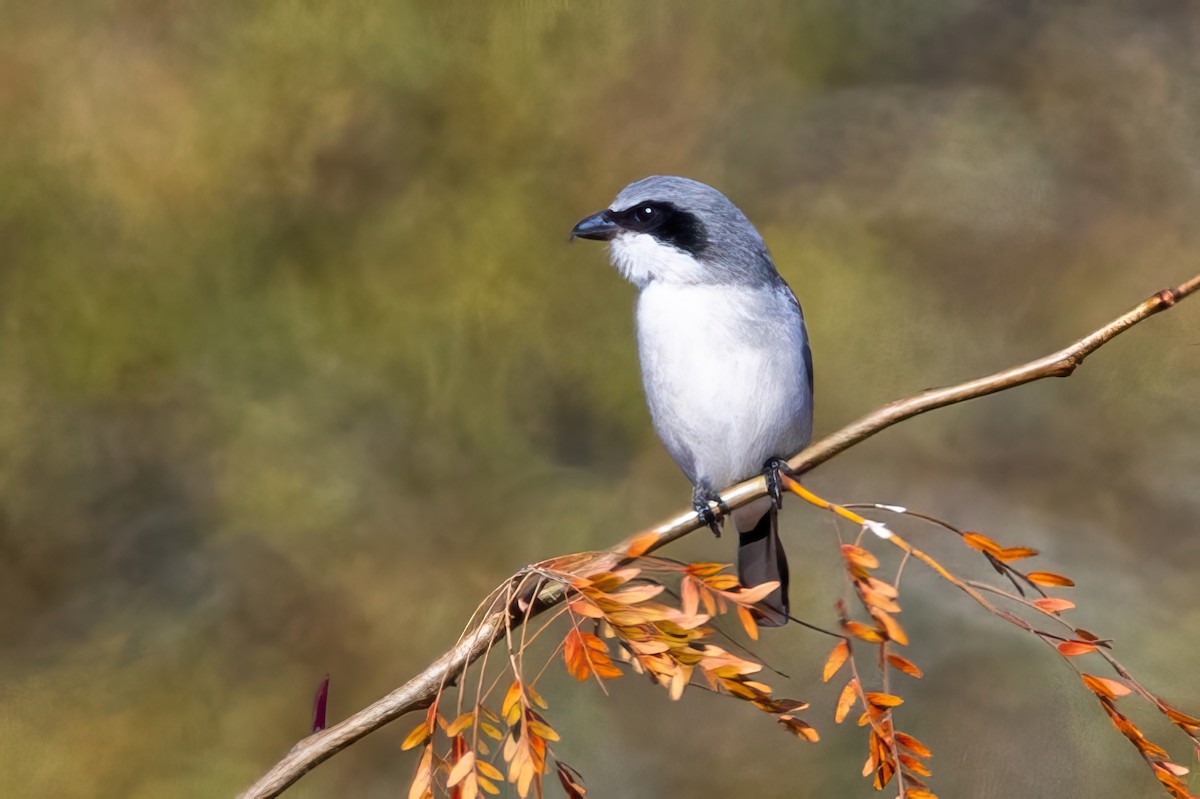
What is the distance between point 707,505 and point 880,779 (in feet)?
3.02

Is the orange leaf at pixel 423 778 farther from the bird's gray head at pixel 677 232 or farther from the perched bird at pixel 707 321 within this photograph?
the bird's gray head at pixel 677 232

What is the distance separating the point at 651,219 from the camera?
1.96 metres

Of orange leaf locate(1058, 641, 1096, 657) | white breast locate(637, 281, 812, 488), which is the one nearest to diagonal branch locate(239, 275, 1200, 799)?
orange leaf locate(1058, 641, 1096, 657)

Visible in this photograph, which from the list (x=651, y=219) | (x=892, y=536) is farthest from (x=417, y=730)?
(x=651, y=219)

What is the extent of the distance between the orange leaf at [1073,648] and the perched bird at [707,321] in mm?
852

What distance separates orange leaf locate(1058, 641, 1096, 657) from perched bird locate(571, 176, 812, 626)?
85cm

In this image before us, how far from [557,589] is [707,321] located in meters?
0.87

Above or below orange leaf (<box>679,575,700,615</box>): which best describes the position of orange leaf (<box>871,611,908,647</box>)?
below

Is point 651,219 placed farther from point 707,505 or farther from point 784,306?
point 707,505

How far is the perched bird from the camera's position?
192 cm

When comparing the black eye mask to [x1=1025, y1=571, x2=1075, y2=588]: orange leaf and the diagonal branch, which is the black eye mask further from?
[x1=1025, y1=571, x2=1075, y2=588]: orange leaf

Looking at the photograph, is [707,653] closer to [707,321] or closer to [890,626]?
[890,626]

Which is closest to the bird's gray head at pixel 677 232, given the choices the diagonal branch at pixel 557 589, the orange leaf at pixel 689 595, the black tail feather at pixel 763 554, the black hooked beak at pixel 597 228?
the black hooked beak at pixel 597 228

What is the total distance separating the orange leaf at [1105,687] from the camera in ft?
3.32
